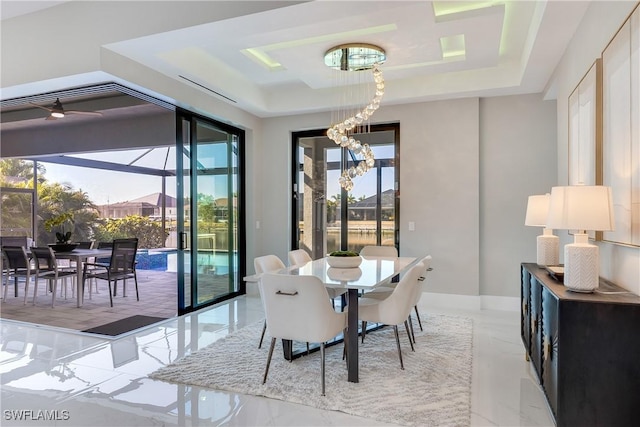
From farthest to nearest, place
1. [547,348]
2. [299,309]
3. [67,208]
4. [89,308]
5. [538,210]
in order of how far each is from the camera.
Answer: [67,208], [89,308], [538,210], [299,309], [547,348]

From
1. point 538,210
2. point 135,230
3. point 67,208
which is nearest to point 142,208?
point 135,230

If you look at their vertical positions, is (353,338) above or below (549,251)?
below

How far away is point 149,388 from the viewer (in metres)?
2.73

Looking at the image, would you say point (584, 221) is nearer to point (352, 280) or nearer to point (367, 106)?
point (352, 280)

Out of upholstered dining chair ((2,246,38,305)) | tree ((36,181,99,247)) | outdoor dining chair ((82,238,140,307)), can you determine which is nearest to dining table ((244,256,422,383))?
outdoor dining chair ((82,238,140,307))

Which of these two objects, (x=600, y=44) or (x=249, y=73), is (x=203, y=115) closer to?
(x=249, y=73)

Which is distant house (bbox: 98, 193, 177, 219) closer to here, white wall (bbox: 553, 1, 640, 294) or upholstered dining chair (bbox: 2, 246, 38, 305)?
upholstered dining chair (bbox: 2, 246, 38, 305)

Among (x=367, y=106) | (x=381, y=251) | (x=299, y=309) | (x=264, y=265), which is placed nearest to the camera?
(x=299, y=309)

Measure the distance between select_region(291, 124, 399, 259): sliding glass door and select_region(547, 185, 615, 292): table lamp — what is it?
337 cm

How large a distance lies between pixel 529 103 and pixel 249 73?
3.59 meters

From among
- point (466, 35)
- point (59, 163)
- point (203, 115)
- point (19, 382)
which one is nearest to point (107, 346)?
→ point (19, 382)

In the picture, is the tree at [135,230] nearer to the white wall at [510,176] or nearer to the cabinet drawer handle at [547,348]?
the white wall at [510,176]

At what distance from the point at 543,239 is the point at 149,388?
3.20m

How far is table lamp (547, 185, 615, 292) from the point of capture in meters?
2.03
